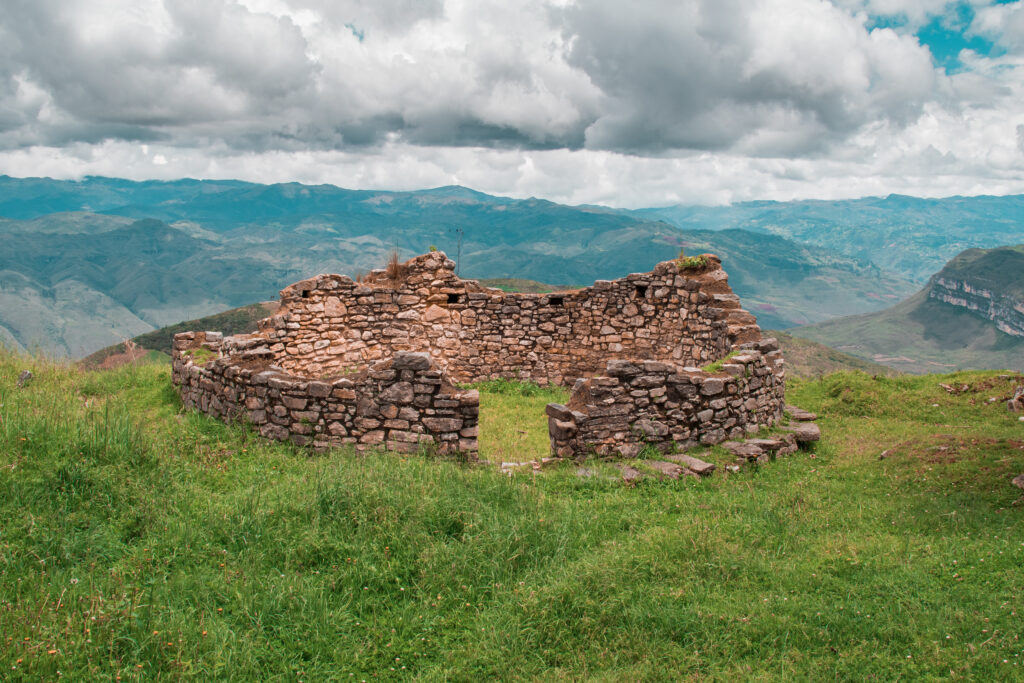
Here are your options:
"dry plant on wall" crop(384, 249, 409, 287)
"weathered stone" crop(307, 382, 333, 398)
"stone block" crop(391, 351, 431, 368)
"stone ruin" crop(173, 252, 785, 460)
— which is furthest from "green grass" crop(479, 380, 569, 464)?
"dry plant on wall" crop(384, 249, 409, 287)

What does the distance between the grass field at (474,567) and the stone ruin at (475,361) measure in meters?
0.91

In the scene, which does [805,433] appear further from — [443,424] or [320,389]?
[320,389]

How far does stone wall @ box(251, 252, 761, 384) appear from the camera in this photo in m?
15.0

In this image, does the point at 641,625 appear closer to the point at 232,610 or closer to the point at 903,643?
the point at 903,643

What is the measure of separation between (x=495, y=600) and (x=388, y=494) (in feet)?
6.27

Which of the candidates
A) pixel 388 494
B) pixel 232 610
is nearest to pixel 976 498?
pixel 388 494

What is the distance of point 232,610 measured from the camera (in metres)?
4.95

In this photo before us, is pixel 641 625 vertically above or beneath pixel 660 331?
beneath

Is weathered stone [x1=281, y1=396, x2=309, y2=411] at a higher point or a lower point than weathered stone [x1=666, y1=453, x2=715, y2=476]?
higher

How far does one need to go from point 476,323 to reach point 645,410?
8043 millimetres

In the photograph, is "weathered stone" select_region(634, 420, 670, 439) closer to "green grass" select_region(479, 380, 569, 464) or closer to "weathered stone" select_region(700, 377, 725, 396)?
"weathered stone" select_region(700, 377, 725, 396)

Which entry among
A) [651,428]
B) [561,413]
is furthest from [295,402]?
[651,428]

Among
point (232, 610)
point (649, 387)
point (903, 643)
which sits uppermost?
point (649, 387)

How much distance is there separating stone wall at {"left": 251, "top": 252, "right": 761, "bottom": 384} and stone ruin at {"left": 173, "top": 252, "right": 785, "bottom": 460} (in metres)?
0.03
